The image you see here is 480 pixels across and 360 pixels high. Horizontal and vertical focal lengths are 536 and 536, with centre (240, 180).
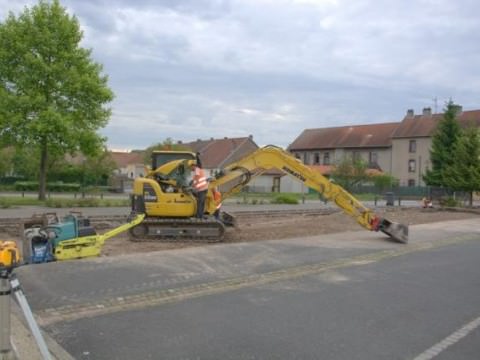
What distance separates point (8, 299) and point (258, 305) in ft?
12.3

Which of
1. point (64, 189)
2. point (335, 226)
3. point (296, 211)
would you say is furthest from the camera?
point (64, 189)

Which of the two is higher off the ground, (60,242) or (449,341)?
(60,242)

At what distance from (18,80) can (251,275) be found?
24762 mm

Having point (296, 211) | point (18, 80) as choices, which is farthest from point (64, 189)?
point (296, 211)

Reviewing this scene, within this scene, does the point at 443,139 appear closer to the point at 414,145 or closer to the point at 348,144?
the point at 414,145

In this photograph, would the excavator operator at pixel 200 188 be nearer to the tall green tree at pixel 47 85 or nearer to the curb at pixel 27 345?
the curb at pixel 27 345

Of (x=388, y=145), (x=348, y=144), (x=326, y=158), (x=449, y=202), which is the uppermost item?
(x=348, y=144)

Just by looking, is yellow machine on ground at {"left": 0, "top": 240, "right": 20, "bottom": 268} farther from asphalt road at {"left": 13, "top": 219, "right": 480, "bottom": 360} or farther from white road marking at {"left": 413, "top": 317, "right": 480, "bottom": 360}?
white road marking at {"left": 413, "top": 317, "right": 480, "bottom": 360}

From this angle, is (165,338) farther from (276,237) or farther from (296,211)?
(296,211)

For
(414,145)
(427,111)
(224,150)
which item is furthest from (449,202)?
(224,150)

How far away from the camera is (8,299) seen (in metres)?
4.78

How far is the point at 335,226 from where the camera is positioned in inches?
766

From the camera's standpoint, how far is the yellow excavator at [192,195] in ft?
46.6

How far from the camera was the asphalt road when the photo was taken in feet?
19.3
